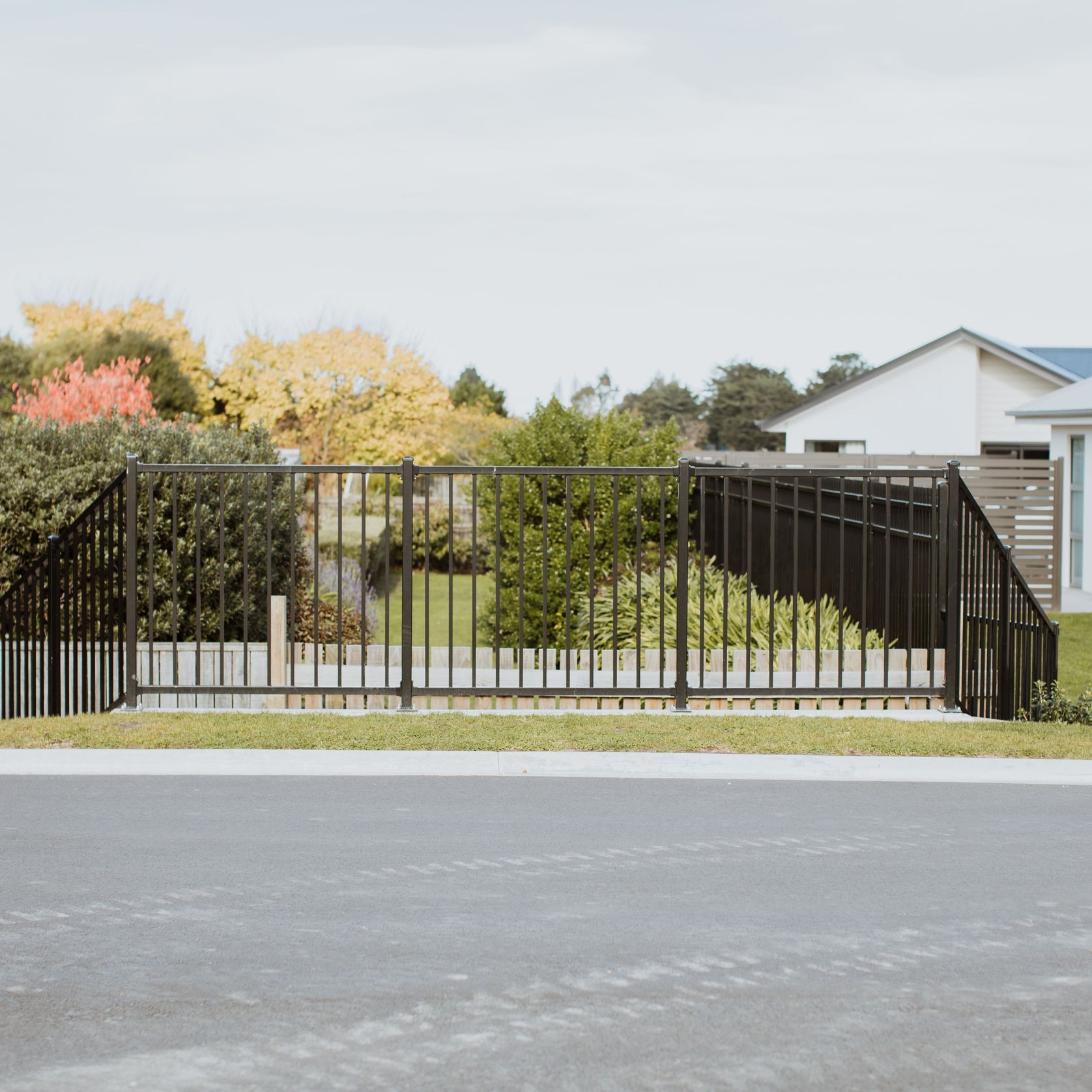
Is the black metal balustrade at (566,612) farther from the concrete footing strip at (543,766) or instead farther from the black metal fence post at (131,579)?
the concrete footing strip at (543,766)

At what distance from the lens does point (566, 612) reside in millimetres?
11609

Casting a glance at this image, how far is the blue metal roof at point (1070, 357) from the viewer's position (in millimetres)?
42062

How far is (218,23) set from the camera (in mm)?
20594

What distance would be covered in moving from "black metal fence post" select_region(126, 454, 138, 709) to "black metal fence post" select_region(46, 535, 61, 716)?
0.59m

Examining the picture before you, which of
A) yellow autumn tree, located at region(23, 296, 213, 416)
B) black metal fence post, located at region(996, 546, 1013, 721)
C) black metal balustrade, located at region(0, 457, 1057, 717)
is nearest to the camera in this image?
black metal balustrade, located at region(0, 457, 1057, 717)

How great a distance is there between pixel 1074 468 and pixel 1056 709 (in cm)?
1508

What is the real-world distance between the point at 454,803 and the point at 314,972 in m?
2.87

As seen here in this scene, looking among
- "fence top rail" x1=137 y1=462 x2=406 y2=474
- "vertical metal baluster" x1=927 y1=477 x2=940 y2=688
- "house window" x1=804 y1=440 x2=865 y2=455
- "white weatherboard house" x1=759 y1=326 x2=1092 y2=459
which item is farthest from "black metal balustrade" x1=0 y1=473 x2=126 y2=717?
"house window" x1=804 y1=440 x2=865 y2=455

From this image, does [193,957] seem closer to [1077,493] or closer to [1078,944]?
[1078,944]

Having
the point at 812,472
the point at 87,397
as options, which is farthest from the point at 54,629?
the point at 87,397

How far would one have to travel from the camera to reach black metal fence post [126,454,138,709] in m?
10.5

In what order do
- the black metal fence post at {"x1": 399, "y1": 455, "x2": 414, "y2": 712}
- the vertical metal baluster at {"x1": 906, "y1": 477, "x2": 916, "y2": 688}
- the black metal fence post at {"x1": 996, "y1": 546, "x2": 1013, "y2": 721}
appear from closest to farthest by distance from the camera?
the black metal fence post at {"x1": 399, "y1": 455, "x2": 414, "y2": 712}, the vertical metal baluster at {"x1": 906, "y1": 477, "x2": 916, "y2": 688}, the black metal fence post at {"x1": 996, "y1": 546, "x2": 1013, "y2": 721}

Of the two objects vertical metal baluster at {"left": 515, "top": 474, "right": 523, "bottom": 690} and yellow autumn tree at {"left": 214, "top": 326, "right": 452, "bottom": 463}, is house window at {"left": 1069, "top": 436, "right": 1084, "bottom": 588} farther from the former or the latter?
yellow autumn tree at {"left": 214, "top": 326, "right": 452, "bottom": 463}

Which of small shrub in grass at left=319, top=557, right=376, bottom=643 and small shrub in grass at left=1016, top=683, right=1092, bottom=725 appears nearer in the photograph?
small shrub in grass at left=1016, top=683, right=1092, bottom=725
